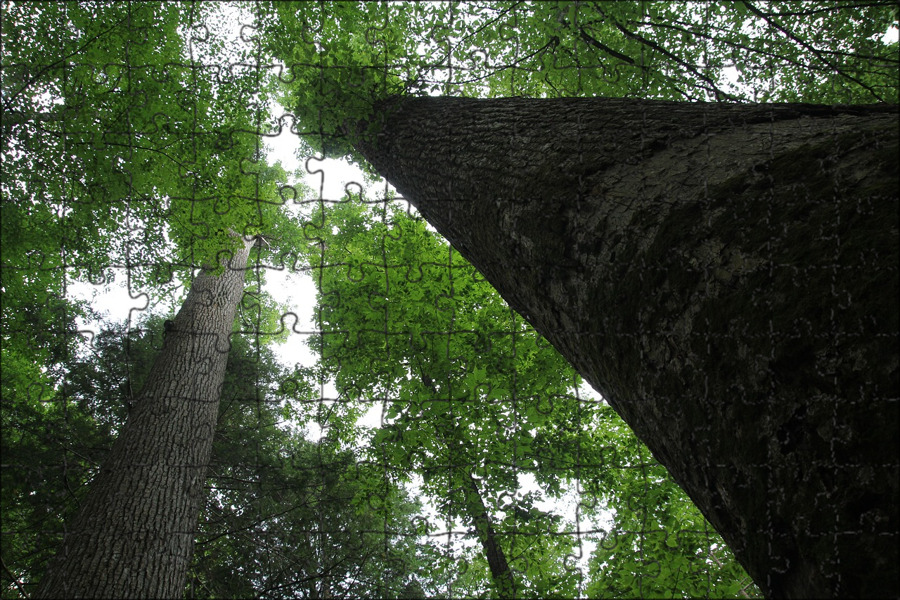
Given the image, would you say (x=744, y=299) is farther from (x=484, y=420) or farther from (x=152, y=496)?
(x=152, y=496)

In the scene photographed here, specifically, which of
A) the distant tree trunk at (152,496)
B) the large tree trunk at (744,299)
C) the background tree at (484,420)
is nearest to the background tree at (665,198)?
the large tree trunk at (744,299)

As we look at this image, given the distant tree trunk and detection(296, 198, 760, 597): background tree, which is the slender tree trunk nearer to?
detection(296, 198, 760, 597): background tree

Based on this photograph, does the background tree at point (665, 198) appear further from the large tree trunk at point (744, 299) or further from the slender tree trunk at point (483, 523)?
the slender tree trunk at point (483, 523)

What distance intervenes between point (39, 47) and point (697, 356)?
4128 mm

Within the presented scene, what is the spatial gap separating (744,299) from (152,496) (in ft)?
11.0

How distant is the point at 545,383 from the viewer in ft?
12.8

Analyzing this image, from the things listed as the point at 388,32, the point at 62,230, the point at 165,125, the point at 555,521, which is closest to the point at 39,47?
the point at 165,125

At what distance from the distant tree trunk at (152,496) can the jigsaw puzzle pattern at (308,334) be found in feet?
0.68

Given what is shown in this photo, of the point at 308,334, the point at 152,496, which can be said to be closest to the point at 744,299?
the point at 308,334

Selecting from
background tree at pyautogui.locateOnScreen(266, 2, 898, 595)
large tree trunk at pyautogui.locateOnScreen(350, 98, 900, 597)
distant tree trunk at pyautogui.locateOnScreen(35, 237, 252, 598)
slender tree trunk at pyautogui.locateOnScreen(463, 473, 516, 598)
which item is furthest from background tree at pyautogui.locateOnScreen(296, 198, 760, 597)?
large tree trunk at pyautogui.locateOnScreen(350, 98, 900, 597)

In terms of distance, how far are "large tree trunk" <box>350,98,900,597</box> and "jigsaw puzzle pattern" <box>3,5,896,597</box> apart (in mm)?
666

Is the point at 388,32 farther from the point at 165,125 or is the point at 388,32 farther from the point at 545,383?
the point at 545,383

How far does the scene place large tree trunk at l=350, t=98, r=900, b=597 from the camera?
1.08m

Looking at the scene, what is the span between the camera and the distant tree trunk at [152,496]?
95.9 inches
